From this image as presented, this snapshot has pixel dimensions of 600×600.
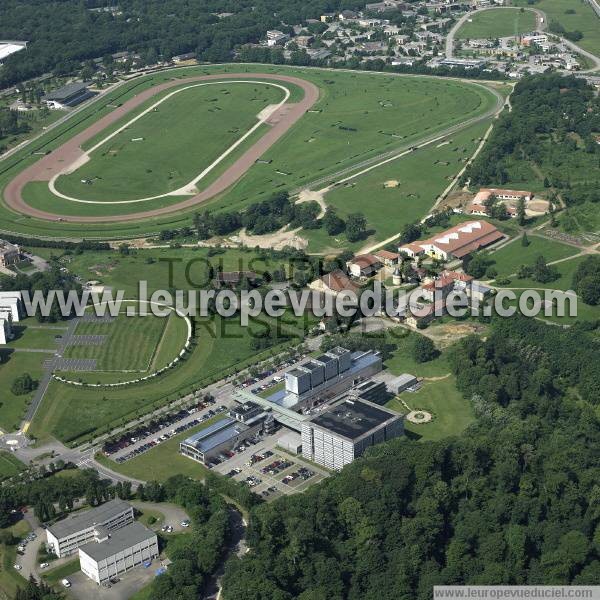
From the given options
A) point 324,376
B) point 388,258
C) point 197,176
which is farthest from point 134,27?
point 324,376

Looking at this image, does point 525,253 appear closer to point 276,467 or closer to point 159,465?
point 276,467

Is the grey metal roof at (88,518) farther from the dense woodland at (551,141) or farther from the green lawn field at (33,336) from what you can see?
the dense woodland at (551,141)

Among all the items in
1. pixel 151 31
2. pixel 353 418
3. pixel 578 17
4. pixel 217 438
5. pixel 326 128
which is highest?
pixel 151 31

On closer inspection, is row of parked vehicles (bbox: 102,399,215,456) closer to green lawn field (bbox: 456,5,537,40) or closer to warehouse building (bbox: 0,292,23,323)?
warehouse building (bbox: 0,292,23,323)

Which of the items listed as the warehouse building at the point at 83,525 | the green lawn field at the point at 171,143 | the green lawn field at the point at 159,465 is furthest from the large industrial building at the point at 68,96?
the warehouse building at the point at 83,525

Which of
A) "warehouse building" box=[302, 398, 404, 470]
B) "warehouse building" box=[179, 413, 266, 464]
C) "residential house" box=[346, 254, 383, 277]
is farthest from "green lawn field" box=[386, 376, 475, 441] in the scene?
"residential house" box=[346, 254, 383, 277]

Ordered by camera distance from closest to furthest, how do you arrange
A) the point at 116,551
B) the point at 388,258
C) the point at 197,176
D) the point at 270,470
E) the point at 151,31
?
the point at 116,551
the point at 270,470
the point at 388,258
the point at 197,176
the point at 151,31

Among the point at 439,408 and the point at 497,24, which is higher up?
the point at 497,24
